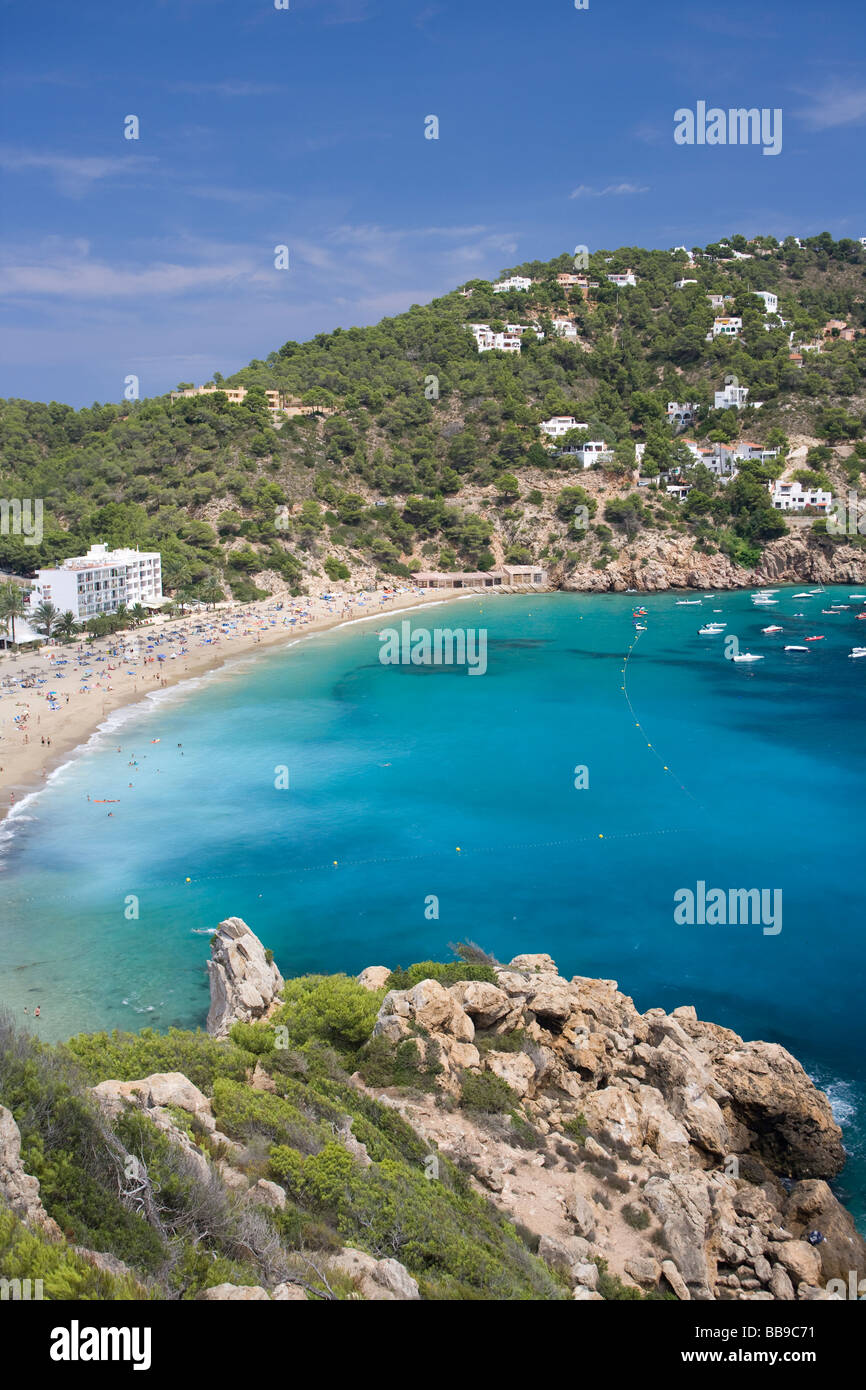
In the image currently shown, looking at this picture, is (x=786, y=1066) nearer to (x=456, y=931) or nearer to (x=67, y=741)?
(x=456, y=931)

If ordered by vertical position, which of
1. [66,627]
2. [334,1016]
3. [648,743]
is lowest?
[334,1016]

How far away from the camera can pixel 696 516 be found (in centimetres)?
8106

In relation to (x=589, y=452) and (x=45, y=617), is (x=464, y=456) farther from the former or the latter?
(x=45, y=617)

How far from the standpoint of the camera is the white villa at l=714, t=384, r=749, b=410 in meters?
92.6

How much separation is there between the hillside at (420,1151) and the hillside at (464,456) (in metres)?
54.3

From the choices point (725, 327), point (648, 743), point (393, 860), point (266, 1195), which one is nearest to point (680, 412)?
point (725, 327)

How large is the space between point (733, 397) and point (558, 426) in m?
18.4

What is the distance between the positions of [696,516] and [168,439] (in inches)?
1868

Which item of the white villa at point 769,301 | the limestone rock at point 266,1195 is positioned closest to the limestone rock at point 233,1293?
the limestone rock at point 266,1195

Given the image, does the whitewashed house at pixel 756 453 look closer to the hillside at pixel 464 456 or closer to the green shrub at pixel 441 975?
the hillside at pixel 464 456

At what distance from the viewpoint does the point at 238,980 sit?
17672mm

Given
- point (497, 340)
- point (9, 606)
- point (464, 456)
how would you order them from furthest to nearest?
Result: point (497, 340) < point (464, 456) < point (9, 606)

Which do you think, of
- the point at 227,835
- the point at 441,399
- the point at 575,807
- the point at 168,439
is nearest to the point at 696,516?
the point at 441,399

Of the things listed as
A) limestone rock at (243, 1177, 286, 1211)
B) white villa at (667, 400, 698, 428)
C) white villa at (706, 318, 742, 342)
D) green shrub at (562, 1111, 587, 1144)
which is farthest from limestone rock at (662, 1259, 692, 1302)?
white villa at (706, 318, 742, 342)
